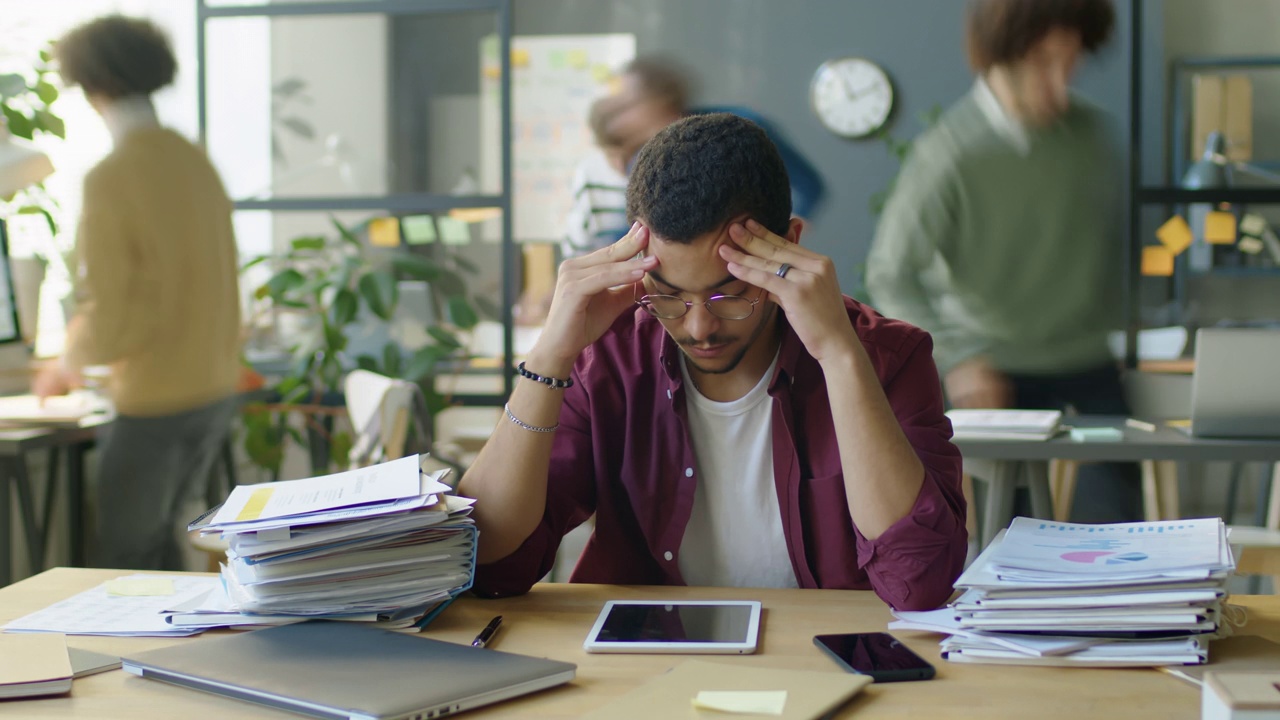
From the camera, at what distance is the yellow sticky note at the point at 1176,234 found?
192 inches

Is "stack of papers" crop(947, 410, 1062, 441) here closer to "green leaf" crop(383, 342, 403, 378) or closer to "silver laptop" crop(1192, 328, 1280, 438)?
"silver laptop" crop(1192, 328, 1280, 438)

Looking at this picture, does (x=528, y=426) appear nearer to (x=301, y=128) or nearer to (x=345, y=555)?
(x=345, y=555)

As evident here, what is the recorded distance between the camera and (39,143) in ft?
11.6

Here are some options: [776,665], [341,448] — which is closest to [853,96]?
[341,448]

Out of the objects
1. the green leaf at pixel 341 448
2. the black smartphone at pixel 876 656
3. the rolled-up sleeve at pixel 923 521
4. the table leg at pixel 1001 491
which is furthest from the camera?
the green leaf at pixel 341 448

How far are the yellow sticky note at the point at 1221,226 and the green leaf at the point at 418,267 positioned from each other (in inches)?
129

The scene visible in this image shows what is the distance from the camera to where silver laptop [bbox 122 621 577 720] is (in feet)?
3.13

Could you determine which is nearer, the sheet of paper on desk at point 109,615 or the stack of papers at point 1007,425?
the sheet of paper on desk at point 109,615

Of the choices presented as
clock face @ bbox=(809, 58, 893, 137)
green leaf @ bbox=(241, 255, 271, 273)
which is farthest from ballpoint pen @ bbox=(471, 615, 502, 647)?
clock face @ bbox=(809, 58, 893, 137)

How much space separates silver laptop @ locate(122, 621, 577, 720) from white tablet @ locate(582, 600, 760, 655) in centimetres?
10

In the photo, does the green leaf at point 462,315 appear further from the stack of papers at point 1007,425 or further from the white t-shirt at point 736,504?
the white t-shirt at point 736,504

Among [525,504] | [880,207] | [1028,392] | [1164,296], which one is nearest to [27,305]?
[525,504]

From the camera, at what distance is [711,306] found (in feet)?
4.44

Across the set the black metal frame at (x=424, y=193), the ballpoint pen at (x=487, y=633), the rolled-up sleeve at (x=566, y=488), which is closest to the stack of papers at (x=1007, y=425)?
the rolled-up sleeve at (x=566, y=488)
